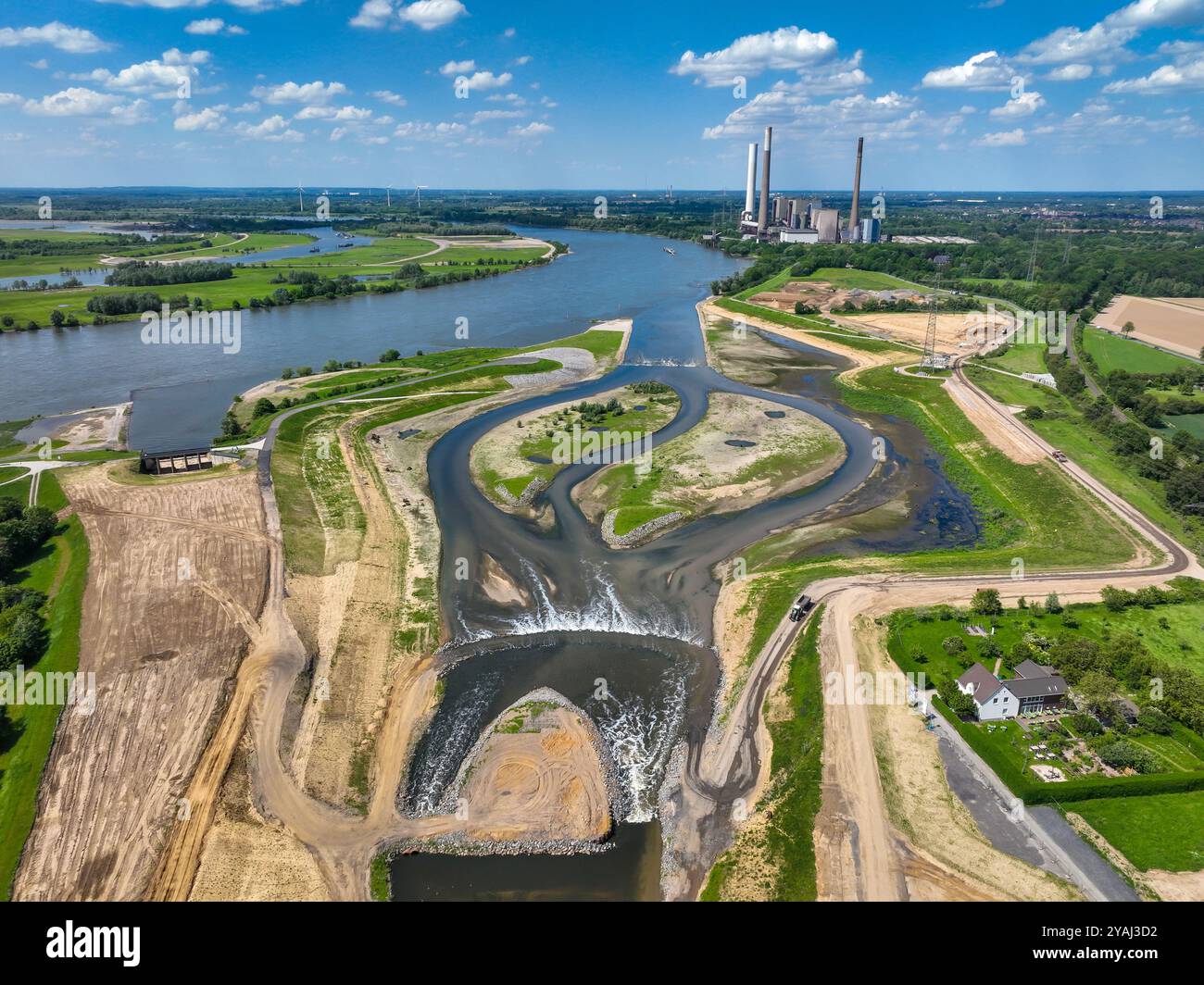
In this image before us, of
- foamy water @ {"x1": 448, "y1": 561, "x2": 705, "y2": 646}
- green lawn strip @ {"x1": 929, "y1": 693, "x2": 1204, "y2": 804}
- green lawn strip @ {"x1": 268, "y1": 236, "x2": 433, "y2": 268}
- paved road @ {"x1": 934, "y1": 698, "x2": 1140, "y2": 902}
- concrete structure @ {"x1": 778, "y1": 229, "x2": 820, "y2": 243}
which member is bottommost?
paved road @ {"x1": 934, "y1": 698, "x2": 1140, "y2": 902}

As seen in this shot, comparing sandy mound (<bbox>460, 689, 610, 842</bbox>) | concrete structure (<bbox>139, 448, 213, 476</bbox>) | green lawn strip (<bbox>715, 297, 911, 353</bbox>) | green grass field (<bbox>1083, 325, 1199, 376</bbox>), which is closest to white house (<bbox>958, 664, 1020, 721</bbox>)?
sandy mound (<bbox>460, 689, 610, 842</bbox>)

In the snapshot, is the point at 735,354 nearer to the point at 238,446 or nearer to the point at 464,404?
the point at 464,404

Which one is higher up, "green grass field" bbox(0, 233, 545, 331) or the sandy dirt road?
"green grass field" bbox(0, 233, 545, 331)

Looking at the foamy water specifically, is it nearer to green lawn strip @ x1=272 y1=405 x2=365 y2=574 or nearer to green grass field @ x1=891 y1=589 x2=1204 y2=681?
green grass field @ x1=891 y1=589 x2=1204 y2=681

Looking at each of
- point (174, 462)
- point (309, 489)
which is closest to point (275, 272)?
point (174, 462)

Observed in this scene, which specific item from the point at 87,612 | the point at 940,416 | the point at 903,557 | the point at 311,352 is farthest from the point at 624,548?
the point at 311,352

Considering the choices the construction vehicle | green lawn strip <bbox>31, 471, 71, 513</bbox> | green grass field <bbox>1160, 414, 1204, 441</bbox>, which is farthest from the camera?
green grass field <bbox>1160, 414, 1204, 441</bbox>
